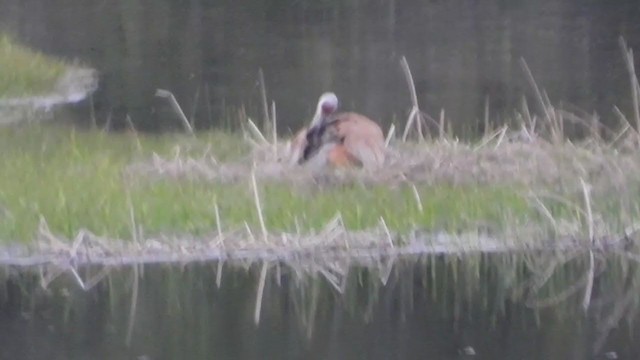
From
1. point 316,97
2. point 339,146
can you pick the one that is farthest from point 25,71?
point 339,146

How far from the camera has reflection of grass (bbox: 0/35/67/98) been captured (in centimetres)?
1428

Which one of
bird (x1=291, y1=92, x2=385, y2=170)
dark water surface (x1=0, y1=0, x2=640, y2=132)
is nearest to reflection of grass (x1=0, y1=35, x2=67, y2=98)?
dark water surface (x1=0, y1=0, x2=640, y2=132)

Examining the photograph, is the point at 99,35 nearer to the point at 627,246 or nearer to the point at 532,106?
the point at 532,106

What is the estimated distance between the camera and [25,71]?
49.4 ft

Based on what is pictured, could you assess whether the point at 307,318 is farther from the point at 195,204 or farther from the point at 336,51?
the point at 336,51

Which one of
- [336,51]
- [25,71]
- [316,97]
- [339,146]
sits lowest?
[336,51]

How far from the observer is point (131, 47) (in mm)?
18156

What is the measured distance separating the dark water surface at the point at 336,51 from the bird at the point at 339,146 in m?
2.96

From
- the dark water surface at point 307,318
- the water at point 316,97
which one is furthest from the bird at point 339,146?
the water at point 316,97

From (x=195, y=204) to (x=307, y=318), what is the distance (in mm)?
1628

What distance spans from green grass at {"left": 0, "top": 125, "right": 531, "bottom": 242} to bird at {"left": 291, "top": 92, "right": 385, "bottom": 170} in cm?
43

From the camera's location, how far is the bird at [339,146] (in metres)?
9.49

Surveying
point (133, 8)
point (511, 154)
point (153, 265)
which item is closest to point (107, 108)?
point (511, 154)

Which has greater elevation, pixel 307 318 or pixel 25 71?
pixel 307 318
